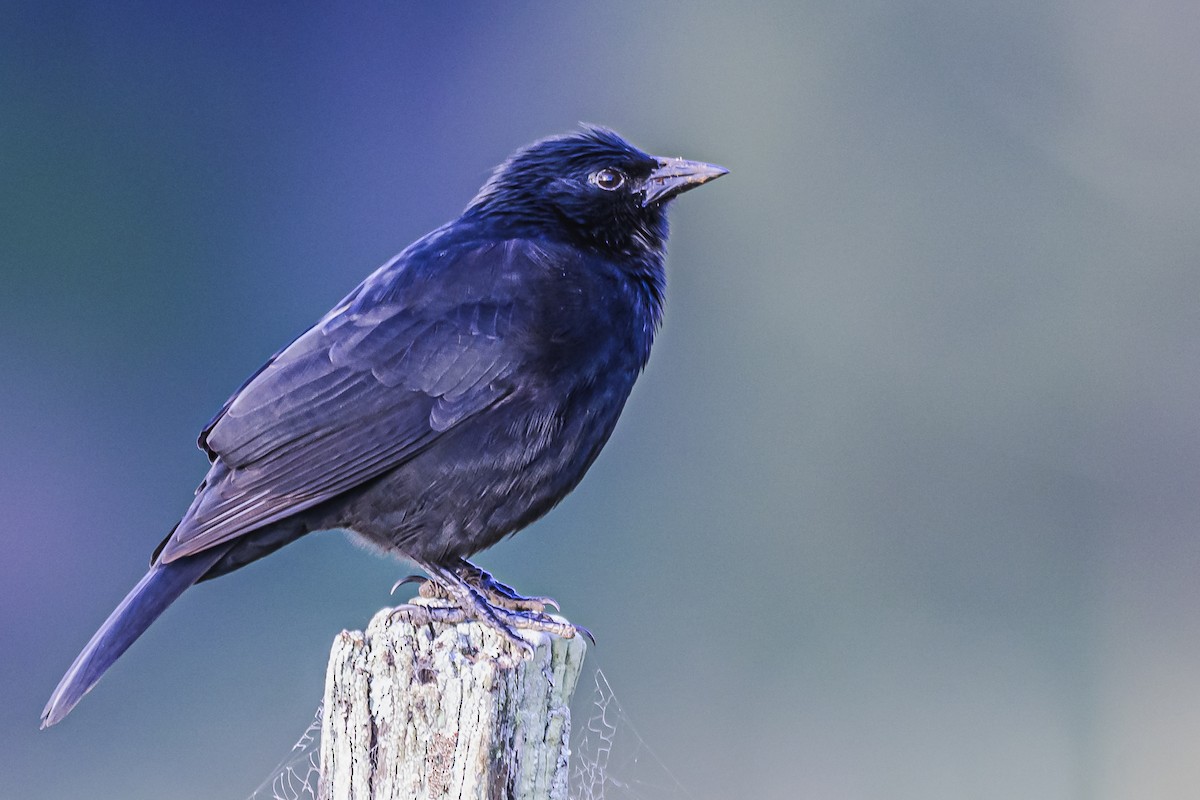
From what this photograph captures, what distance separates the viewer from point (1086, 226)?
46.1ft

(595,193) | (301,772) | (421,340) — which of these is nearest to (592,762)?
(301,772)

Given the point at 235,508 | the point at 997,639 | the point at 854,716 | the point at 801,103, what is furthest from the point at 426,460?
the point at 801,103

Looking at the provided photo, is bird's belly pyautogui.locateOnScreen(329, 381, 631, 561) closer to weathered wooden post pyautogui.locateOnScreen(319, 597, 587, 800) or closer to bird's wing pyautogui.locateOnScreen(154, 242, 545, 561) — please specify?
bird's wing pyautogui.locateOnScreen(154, 242, 545, 561)

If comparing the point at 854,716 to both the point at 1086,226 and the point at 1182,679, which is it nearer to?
the point at 1182,679

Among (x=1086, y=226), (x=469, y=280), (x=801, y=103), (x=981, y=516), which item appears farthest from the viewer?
(x=801, y=103)

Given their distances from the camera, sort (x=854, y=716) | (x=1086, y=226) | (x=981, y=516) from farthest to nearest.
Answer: (x=1086, y=226) → (x=981, y=516) → (x=854, y=716)

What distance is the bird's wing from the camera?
405 centimetres

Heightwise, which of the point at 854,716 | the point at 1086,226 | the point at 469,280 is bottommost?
the point at 854,716

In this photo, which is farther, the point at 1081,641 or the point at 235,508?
the point at 1081,641

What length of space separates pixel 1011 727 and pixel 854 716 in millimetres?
1140

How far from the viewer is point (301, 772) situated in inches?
141

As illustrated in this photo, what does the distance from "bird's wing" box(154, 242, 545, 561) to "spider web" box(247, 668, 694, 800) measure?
2.30 feet

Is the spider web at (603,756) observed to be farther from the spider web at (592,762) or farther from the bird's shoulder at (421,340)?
the bird's shoulder at (421,340)

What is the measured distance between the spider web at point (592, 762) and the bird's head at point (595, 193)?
1607 millimetres
